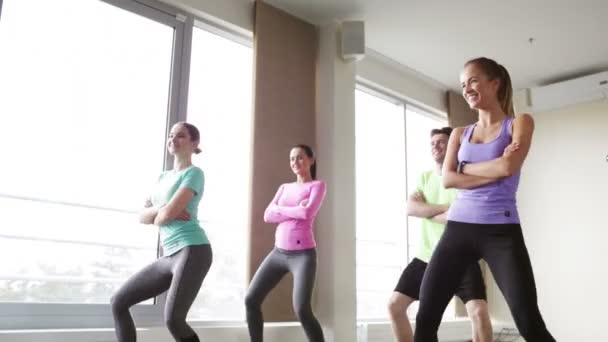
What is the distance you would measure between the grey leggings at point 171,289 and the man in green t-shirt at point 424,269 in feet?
3.15

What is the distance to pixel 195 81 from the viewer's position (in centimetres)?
342

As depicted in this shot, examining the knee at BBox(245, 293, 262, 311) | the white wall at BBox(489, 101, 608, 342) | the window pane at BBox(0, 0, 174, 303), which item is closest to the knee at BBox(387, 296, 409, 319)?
the knee at BBox(245, 293, 262, 311)

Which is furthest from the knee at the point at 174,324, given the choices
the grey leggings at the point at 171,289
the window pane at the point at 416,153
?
the window pane at the point at 416,153

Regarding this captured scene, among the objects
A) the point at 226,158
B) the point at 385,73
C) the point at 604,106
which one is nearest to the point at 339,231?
the point at 226,158

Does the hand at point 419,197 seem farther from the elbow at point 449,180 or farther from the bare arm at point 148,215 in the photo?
the bare arm at point 148,215

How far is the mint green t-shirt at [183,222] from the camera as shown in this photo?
2361mm

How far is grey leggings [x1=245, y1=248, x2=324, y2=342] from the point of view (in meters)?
2.72

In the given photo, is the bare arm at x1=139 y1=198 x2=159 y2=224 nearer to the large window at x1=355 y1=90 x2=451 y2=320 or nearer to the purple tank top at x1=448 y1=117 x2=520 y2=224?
the purple tank top at x1=448 y1=117 x2=520 y2=224

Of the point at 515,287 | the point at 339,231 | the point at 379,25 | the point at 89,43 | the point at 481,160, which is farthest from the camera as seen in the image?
the point at 379,25

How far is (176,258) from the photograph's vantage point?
2.33 m

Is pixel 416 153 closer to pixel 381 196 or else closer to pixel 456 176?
pixel 381 196

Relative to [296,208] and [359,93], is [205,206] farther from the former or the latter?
[359,93]

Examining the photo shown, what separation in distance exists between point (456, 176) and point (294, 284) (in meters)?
1.18

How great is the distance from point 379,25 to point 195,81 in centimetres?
144
